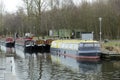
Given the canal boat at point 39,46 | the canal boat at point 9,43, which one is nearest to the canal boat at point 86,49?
the canal boat at point 39,46

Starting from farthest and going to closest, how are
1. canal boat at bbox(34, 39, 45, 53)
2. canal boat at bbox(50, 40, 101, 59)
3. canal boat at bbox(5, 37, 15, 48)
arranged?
canal boat at bbox(5, 37, 15, 48) → canal boat at bbox(34, 39, 45, 53) → canal boat at bbox(50, 40, 101, 59)

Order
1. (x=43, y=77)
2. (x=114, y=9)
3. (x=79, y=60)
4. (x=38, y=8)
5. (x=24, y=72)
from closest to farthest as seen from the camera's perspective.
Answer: (x=43, y=77), (x=24, y=72), (x=79, y=60), (x=114, y=9), (x=38, y=8)

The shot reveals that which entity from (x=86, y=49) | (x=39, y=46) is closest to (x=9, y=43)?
(x=39, y=46)

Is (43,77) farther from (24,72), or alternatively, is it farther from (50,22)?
(50,22)

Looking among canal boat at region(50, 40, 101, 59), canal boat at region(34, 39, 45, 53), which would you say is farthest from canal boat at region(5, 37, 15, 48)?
canal boat at region(50, 40, 101, 59)

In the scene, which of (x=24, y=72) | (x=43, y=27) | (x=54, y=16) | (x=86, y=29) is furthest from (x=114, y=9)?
(x=24, y=72)

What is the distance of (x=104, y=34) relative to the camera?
75.3m

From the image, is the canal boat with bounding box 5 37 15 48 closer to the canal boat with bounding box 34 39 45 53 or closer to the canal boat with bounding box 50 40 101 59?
the canal boat with bounding box 34 39 45 53

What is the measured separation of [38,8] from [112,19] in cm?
1661

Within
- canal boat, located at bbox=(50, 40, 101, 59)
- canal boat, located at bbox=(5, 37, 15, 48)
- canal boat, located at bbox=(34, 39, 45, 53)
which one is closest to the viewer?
canal boat, located at bbox=(50, 40, 101, 59)

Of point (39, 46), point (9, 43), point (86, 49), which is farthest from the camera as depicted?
point (9, 43)

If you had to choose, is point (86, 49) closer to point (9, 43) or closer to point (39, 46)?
point (39, 46)

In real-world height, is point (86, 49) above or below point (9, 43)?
above

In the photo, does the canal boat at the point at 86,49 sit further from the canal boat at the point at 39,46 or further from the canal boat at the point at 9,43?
the canal boat at the point at 9,43
